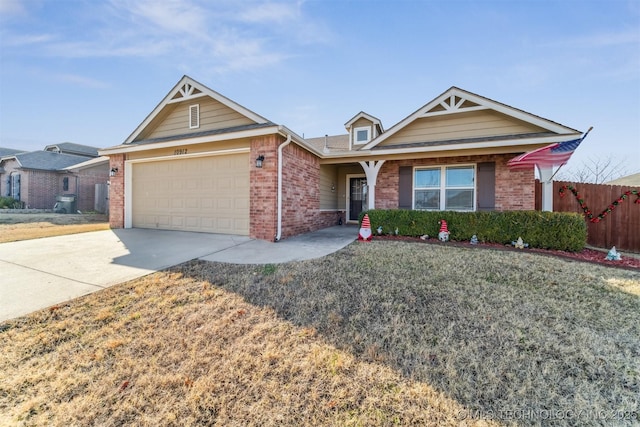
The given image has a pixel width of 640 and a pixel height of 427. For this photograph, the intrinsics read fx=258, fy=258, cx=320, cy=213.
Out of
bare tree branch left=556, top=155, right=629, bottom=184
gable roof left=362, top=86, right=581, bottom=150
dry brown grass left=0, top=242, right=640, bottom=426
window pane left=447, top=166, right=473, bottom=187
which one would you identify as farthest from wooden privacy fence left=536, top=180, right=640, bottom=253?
bare tree branch left=556, top=155, right=629, bottom=184

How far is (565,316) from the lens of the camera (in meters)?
3.22

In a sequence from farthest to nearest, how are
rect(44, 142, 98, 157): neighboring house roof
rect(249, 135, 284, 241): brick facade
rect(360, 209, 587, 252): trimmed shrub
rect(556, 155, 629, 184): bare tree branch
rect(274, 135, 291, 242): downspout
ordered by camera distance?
rect(44, 142, 98, 157): neighboring house roof
rect(556, 155, 629, 184): bare tree branch
rect(274, 135, 291, 242): downspout
rect(249, 135, 284, 241): brick facade
rect(360, 209, 587, 252): trimmed shrub

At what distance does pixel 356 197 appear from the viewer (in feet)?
40.5

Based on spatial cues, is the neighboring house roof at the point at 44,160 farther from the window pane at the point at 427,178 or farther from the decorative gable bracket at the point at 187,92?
the window pane at the point at 427,178

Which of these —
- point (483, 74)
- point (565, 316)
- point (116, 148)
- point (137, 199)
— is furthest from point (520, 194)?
point (116, 148)

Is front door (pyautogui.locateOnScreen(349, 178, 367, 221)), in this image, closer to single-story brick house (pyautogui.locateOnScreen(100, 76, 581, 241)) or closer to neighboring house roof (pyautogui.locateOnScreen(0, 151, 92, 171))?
single-story brick house (pyautogui.locateOnScreen(100, 76, 581, 241))

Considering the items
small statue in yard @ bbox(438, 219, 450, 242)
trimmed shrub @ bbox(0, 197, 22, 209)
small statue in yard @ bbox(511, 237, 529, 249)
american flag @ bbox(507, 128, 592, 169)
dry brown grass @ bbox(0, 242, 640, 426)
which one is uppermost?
american flag @ bbox(507, 128, 592, 169)

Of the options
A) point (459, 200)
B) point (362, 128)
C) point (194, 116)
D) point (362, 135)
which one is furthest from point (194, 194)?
point (459, 200)

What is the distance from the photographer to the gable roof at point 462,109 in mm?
7520

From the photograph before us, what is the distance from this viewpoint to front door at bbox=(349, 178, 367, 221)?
12205mm

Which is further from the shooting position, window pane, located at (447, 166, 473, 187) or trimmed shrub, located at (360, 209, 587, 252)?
window pane, located at (447, 166, 473, 187)

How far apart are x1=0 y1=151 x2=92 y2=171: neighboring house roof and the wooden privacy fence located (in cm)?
2928

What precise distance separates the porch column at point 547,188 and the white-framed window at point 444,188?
1.76 m

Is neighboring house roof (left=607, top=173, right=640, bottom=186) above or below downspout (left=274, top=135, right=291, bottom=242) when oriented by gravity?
above
